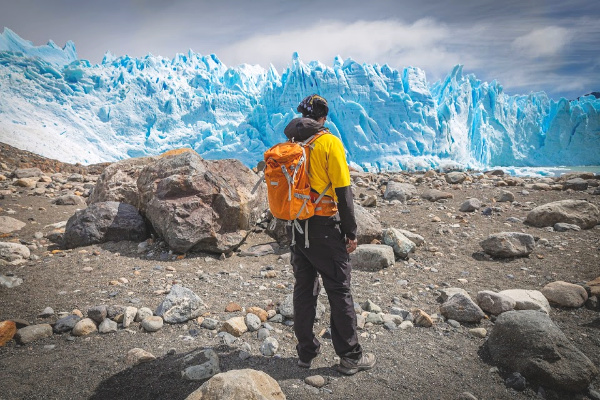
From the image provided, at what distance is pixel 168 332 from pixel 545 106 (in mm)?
44513

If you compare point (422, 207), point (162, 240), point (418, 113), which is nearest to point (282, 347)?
point (162, 240)

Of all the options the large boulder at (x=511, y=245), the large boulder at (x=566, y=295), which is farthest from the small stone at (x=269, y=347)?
the large boulder at (x=511, y=245)

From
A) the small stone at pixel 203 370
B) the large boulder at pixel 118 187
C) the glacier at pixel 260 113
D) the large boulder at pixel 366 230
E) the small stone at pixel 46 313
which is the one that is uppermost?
the glacier at pixel 260 113

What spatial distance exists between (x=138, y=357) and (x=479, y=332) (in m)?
2.75

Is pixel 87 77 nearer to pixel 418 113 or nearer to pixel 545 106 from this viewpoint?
pixel 418 113

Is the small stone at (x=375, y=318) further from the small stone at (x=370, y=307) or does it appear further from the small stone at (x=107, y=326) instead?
the small stone at (x=107, y=326)

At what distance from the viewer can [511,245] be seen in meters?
4.35

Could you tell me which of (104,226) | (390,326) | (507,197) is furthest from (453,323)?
(507,197)

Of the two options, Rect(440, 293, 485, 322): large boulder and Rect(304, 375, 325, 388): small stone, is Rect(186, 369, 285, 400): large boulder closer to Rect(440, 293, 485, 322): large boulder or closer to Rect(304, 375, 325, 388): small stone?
Rect(304, 375, 325, 388): small stone

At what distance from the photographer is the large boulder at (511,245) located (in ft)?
14.2

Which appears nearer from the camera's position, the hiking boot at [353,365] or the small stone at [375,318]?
the hiking boot at [353,365]

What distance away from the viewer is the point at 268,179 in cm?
221

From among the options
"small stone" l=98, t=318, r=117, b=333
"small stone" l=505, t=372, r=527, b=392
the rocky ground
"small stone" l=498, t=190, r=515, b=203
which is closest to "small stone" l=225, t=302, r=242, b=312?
the rocky ground

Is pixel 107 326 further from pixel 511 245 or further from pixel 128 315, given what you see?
pixel 511 245
